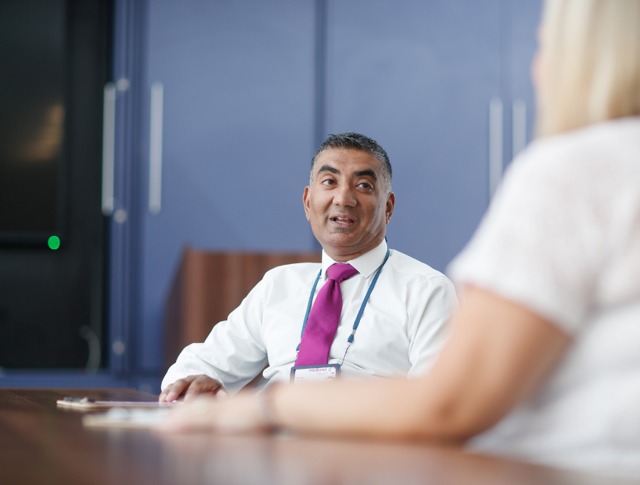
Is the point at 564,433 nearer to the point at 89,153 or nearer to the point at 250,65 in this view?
the point at 250,65

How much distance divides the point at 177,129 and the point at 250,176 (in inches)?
16.0

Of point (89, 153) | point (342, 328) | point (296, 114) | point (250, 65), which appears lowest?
point (342, 328)

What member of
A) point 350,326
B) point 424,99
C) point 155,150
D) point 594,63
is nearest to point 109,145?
point 155,150

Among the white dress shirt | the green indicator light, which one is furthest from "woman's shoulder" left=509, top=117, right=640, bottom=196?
the green indicator light

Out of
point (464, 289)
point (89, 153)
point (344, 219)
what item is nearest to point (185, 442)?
point (464, 289)

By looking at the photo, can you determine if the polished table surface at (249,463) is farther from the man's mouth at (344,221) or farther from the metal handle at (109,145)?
the metal handle at (109,145)

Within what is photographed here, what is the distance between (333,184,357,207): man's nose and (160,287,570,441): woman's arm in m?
1.32

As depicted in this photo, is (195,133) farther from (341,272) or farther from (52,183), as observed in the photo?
(341,272)

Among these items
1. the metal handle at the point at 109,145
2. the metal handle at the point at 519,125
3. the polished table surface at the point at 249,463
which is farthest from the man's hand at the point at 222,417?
the metal handle at the point at 519,125

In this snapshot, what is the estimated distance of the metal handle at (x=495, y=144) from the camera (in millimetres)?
3311

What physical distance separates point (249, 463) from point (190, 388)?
96 centimetres

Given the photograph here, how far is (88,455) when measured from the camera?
0.53 metres

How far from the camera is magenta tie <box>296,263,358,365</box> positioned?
1614 mm

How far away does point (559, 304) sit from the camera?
468mm
